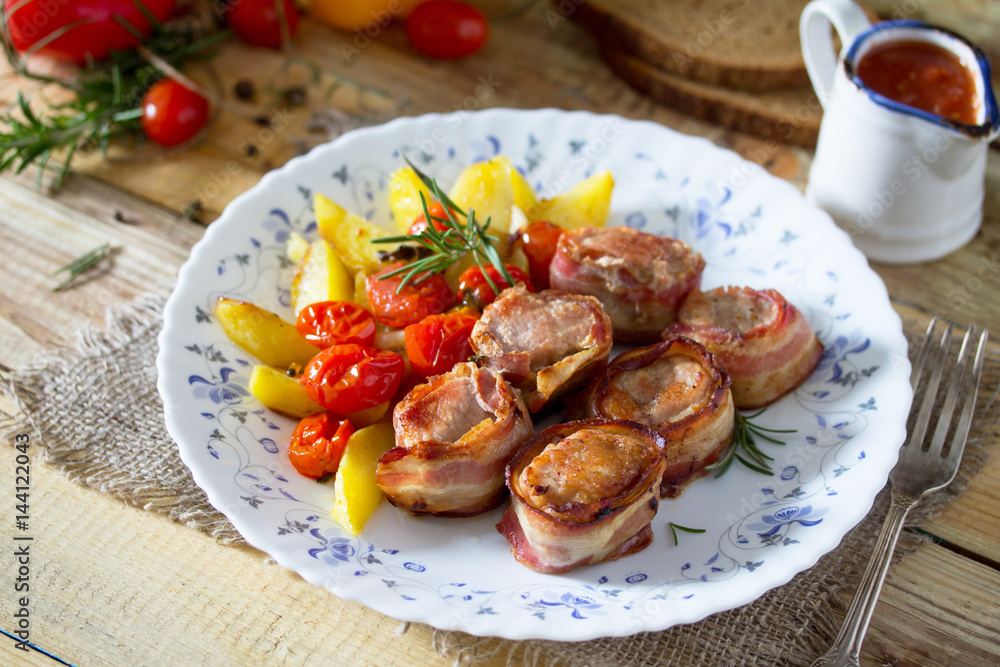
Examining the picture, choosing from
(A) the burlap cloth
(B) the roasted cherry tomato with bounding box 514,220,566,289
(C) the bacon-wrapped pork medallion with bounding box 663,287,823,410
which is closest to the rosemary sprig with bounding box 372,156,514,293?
(B) the roasted cherry tomato with bounding box 514,220,566,289

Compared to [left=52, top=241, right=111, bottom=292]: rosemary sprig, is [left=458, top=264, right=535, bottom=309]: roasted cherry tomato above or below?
above

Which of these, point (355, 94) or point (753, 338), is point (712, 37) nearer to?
point (355, 94)

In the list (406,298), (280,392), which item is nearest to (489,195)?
(406,298)

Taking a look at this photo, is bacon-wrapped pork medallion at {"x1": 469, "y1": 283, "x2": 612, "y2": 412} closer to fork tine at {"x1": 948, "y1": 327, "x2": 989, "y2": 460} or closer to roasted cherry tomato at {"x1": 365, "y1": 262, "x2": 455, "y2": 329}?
roasted cherry tomato at {"x1": 365, "y1": 262, "x2": 455, "y2": 329}

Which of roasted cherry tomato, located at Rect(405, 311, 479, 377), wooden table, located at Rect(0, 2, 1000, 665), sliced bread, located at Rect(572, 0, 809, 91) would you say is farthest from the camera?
sliced bread, located at Rect(572, 0, 809, 91)

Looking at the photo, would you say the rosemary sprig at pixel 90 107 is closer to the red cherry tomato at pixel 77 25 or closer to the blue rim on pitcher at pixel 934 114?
the red cherry tomato at pixel 77 25

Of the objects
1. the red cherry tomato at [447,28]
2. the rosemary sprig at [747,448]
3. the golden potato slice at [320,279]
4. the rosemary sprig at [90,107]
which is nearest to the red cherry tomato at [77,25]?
the rosemary sprig at [90,107]
